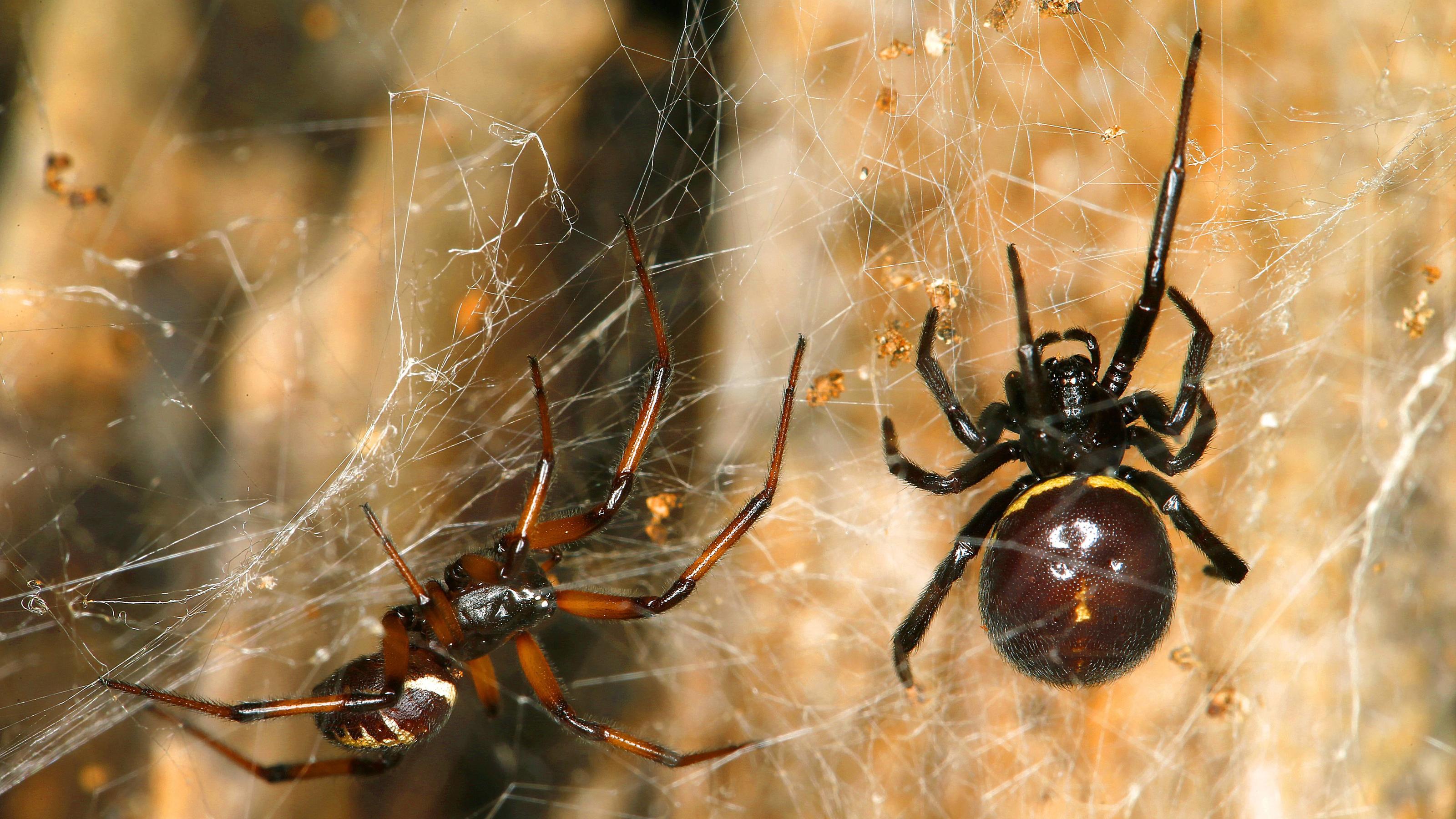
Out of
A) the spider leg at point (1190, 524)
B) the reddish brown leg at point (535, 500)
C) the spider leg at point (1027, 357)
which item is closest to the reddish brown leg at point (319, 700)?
the reddish brown leg at point (535, 500)

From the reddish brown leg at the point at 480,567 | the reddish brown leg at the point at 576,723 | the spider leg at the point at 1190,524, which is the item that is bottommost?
the reddish brown leg at the point at 576,723

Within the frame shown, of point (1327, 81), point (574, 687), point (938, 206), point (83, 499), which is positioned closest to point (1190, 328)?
point (1327, 81)

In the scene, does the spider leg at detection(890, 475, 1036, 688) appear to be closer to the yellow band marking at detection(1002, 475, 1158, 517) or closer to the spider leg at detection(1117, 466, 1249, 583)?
the yellow band marking at detection(1002, 475, 1158, 517)

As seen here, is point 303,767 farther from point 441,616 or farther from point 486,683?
point 441,616

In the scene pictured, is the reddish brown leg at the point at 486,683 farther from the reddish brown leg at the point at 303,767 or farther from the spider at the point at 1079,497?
the spider at the point at 1079,497

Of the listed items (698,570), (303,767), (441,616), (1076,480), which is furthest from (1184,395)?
(303,767)

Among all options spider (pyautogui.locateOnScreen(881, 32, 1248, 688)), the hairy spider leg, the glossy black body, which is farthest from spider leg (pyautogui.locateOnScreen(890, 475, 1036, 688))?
the glossy black body
